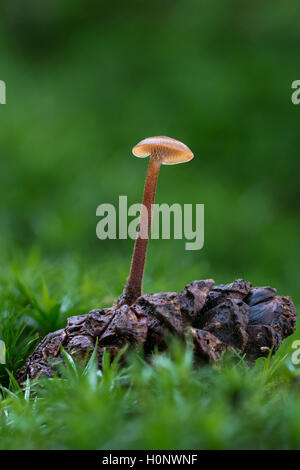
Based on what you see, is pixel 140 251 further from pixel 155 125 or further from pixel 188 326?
pixel 155 125

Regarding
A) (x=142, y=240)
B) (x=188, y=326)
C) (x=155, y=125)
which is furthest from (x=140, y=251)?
(x=155, y=125)

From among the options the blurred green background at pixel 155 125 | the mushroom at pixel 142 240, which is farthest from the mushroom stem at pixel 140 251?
the blurred green background at pixel 155 125

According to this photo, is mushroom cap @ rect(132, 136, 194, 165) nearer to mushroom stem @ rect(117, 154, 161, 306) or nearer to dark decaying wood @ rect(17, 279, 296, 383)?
mushroom stem @ rect(117, 154, 161, 306)

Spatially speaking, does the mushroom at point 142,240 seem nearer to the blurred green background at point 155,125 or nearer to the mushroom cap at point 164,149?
the mushroom cap at point 164,149

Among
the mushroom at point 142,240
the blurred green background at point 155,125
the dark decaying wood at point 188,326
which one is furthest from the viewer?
the blurred green background at point 155,125

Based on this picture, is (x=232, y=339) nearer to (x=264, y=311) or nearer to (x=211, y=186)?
(x=264, y=311)
